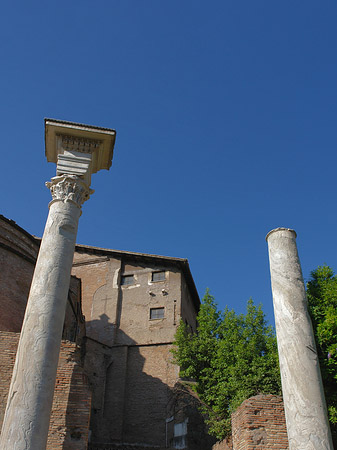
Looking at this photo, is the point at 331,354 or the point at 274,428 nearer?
the point at 274,428

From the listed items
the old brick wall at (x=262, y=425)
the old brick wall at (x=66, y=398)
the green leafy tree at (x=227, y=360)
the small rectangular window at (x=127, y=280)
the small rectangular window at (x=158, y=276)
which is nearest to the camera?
the old brick wall at (x=262, y=425)

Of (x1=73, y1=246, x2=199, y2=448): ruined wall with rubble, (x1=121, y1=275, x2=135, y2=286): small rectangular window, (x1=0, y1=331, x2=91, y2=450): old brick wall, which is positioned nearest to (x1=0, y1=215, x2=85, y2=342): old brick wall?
(x1=73, y1=246, x2=199, y2=448): ruined wall with rubble

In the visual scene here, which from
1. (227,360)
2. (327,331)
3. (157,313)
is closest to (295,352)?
(327,331)

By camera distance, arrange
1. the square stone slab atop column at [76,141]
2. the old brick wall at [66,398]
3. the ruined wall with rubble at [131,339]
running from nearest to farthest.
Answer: the square stone slab atop column at [76,141]
the old brick wall at [66,398]
the ruined wall with rubble at [131,339]

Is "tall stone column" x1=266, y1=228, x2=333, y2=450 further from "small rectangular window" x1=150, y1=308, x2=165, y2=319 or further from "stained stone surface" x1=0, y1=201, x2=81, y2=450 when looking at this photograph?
"small rectangular window" x1=150, y1=308, x2=165, y2=319

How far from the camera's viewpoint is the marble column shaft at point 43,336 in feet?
18.7

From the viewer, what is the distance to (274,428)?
813 cm

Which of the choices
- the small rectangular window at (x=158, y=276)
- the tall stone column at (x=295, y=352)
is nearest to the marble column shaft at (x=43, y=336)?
the tall stone column at (x=295, y=352)

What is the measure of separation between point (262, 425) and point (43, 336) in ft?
14.0

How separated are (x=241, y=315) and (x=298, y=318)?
37.2 ft

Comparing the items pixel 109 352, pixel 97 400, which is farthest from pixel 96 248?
pixel 97 400

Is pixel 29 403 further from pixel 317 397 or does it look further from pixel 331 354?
pixel 331 354

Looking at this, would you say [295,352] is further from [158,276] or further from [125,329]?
[158,276]

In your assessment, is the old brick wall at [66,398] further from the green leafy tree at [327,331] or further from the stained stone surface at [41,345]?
the green leafy tree at [327,331]
